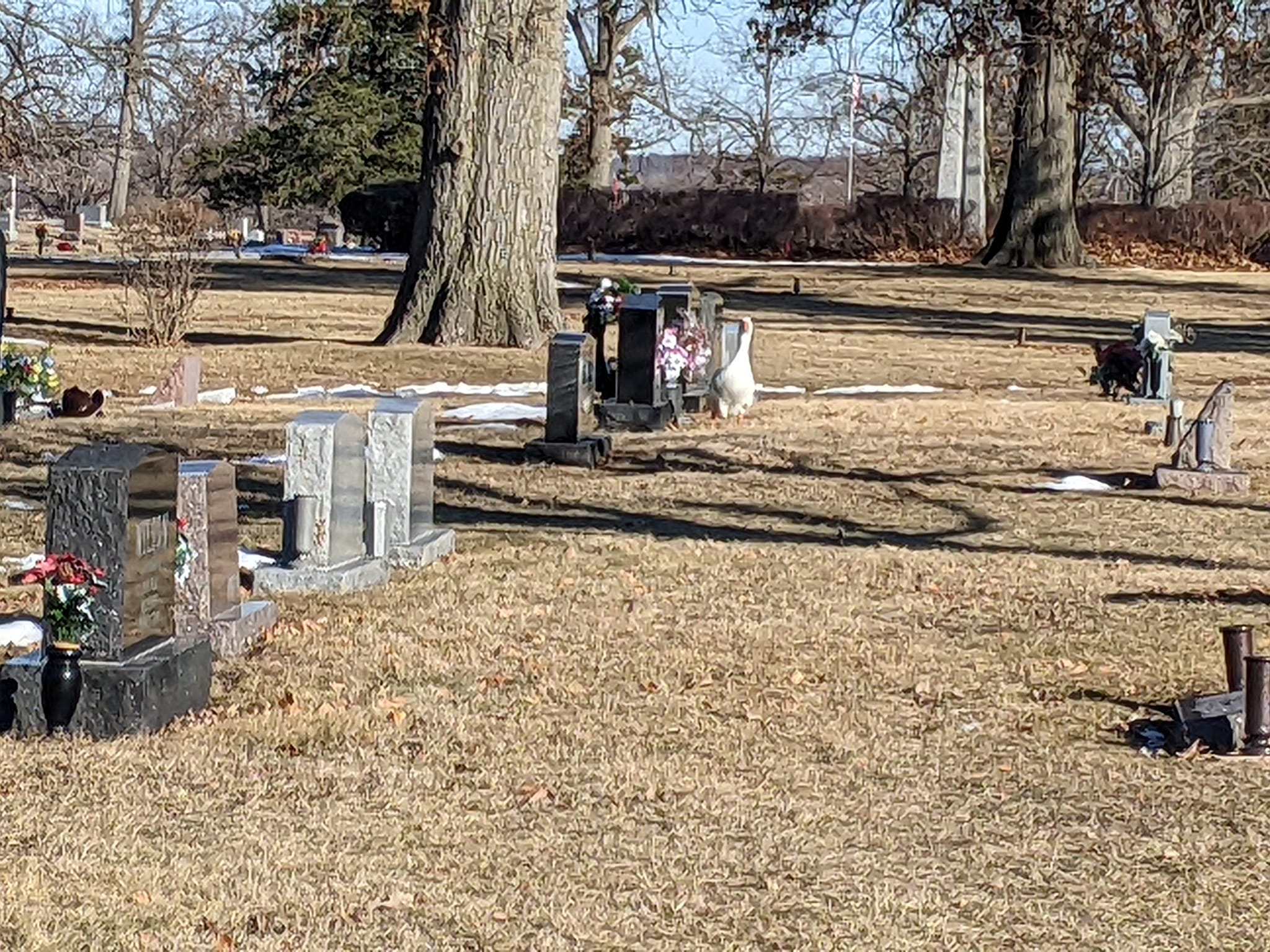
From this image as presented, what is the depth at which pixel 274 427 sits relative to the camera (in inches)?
607

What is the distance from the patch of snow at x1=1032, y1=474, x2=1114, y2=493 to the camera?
519 inches

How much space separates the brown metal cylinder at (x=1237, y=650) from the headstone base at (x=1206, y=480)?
6.15m

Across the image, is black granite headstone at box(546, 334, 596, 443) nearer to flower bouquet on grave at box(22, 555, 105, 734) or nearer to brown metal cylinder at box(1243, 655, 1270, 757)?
→ flower bouquet on grave at box(22, 555, 105, 734)

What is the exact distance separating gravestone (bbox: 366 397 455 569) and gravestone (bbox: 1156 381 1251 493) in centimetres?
531

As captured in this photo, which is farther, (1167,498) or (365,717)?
(1167,498)

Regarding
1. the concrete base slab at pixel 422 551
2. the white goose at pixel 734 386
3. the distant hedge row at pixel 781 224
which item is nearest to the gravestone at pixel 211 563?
the concrete base slab at pixel 422 551

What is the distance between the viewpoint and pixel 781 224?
157 ft

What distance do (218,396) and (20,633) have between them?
400 inches

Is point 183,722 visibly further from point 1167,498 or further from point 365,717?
point 1167,498

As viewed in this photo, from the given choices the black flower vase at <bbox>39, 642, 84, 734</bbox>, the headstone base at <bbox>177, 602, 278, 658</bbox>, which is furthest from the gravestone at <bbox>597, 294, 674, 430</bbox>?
the black flower vase at <bbox>39, 642, 84, 734</bbox>

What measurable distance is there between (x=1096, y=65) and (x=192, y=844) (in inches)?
568

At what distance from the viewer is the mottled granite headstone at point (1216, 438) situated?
1294 cm

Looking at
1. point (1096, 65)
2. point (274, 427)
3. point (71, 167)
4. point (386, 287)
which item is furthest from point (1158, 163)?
point (274, 427)

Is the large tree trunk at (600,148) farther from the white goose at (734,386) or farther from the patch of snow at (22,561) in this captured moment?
the patch of snow at (22,561)
